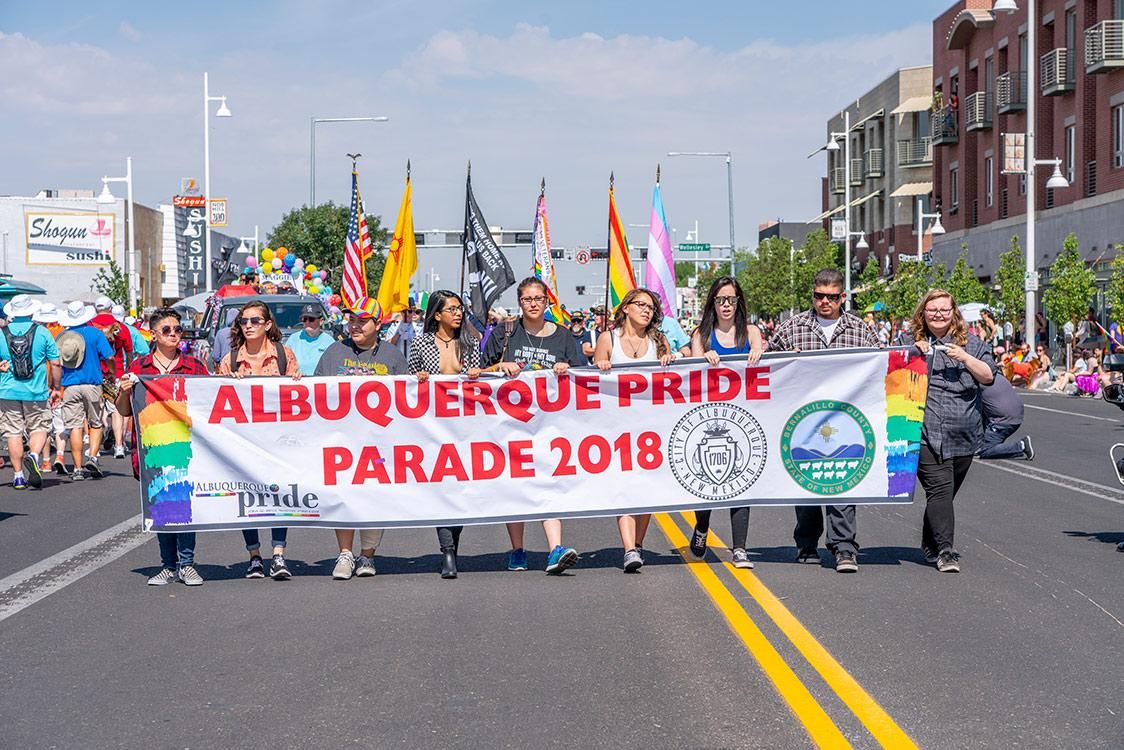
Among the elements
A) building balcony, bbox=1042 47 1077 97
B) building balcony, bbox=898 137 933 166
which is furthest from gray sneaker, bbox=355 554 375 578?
building balcony, bbox=898 137 933 166

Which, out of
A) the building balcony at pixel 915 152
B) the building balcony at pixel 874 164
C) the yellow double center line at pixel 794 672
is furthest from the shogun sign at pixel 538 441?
the building balcony at pixel 874 164

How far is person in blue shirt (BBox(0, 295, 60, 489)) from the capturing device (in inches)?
595

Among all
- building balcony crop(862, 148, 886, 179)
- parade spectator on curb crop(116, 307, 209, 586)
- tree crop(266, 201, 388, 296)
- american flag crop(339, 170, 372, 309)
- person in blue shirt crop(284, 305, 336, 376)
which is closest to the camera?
parade spectator on curb crop(116, 307, 209, 586)

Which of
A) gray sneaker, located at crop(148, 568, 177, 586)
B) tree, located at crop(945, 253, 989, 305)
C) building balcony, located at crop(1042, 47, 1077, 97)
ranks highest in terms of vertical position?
building balcony, located at crop(1042, 47, 1077, 97)

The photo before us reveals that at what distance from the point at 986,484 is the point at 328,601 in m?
8.43

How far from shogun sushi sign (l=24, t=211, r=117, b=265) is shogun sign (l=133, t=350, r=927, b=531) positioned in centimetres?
6161

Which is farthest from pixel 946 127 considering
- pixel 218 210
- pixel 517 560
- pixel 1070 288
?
pixel 517 560

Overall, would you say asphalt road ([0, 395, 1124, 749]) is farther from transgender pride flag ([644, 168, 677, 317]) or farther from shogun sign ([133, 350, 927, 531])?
transgender pride flag ([644, 168, 677, 317])

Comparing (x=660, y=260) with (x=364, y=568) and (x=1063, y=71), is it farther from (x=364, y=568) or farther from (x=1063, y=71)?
(x=1063, y=71)

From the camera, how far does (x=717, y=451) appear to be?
9867 millimetres

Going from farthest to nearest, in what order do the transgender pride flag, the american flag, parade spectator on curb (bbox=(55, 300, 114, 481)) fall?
the transgender pride flag → the american flag → parade spectator on curb (bbox=(55, 300, 114, 481))

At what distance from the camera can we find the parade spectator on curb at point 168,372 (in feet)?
30.5

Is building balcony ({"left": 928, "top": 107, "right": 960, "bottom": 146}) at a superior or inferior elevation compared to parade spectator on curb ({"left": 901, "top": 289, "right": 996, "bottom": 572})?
superior

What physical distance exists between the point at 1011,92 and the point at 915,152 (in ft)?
68.2
